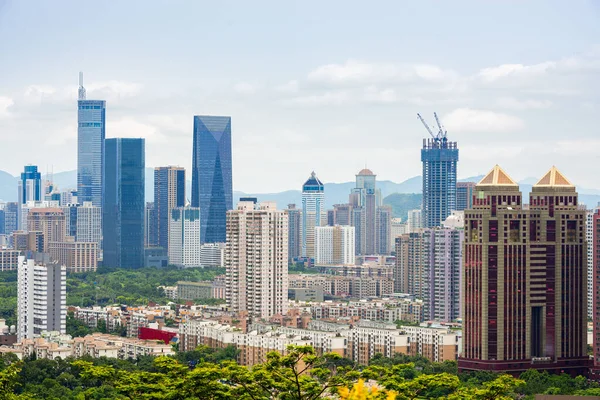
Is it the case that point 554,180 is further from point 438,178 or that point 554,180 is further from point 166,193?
point 166,193

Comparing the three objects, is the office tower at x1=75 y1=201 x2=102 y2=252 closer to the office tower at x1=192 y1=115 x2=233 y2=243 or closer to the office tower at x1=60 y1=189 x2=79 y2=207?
the office tower at x1=192 y1=115 x2=233 y2=243

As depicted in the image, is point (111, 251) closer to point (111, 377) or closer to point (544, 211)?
point (544, 211)

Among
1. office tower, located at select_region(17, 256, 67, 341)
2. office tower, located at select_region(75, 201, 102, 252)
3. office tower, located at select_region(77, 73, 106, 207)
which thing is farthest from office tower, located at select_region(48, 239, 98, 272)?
office tower, located at select_region(17, 256, 67, 341)

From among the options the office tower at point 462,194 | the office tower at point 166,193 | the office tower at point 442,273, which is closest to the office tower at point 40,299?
the office tower at point 442,273

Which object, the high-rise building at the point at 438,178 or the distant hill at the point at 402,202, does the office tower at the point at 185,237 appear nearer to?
the high-rise building at the point at 438,178

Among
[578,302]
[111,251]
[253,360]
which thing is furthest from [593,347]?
[111,251]

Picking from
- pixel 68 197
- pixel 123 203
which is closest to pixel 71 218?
pixel 123 203
